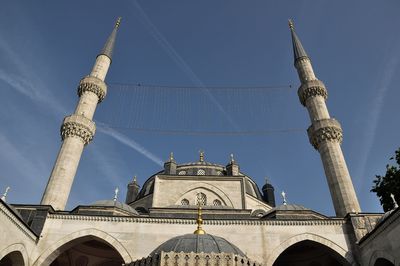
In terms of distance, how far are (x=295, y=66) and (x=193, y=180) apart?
12.4 m

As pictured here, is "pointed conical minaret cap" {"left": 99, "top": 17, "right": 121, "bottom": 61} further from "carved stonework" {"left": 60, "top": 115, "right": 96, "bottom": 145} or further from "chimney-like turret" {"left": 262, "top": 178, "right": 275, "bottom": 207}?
"chimney-like turret" {"left": 262, "top": 178, "right": 275, "bottom": 207}

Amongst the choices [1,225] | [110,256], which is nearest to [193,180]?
[110,256]

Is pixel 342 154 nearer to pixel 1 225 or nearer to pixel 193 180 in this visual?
pixel 193 180

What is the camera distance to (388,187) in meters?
19.7

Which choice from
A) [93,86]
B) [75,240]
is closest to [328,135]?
[75,240]

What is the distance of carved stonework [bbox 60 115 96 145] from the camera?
67.0ft

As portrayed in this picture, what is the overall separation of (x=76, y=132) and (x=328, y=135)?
51.7ft

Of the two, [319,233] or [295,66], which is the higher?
[295,66]

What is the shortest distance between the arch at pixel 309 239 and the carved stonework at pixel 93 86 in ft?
52.7

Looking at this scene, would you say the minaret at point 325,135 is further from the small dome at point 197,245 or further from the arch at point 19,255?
the arch at point 19,255

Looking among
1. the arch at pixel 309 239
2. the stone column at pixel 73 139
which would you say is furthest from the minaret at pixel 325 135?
the stone column at pixel 73 139

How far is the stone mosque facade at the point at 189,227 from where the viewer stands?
12023 millimetres

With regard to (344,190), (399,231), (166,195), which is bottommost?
(399,231)

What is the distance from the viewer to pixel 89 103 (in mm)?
22547
